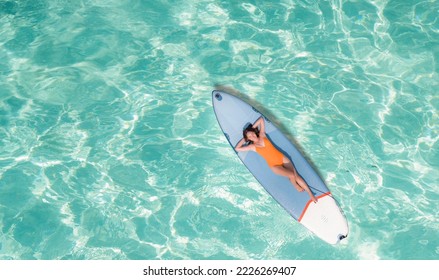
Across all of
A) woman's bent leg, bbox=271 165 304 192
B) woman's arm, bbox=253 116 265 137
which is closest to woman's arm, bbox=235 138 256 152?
woman's arm, bbox=253 116 265 137

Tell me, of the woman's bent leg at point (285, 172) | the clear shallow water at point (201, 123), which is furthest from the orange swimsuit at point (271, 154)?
the clear shallow water at point (201, 123)

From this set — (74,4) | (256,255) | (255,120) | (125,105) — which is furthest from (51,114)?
(256,255)

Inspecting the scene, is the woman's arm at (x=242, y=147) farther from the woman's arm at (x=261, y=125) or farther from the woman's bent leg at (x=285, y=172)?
the woman's bent leg at (x=285, y=172)

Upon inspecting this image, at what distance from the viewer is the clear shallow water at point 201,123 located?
10.3 metres

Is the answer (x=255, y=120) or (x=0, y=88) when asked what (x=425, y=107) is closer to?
(x=255, y=120)

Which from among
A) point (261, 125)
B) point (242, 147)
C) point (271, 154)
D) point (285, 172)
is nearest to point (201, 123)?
point (242, 147)

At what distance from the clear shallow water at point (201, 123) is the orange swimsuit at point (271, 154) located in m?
0.61

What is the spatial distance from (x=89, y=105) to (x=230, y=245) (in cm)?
380

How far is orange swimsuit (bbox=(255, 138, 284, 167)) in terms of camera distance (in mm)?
10242

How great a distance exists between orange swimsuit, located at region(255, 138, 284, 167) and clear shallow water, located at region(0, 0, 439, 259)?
612 millimetres

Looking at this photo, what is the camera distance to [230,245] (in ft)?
33.6

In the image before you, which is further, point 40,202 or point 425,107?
point 425,107

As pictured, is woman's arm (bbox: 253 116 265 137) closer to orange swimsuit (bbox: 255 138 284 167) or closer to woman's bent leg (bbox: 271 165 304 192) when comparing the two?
orange swimsuit (bbox: 255 138 284 167)

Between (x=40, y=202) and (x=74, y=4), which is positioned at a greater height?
(x=74, y=4)
